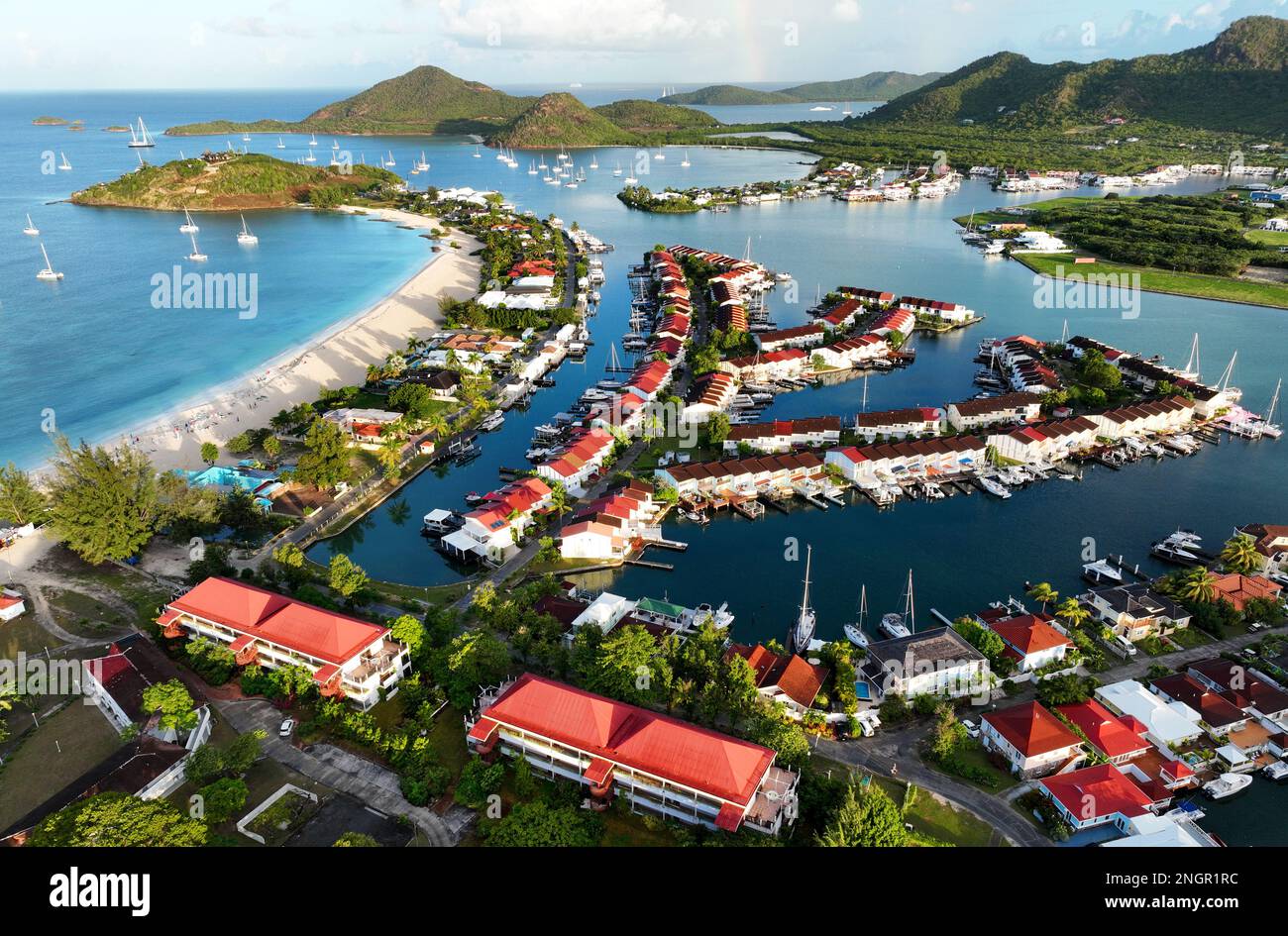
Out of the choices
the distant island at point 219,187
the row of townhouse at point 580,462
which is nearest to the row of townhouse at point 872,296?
the row of townhouse at point 580,462

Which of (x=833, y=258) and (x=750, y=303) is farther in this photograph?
(x=833, y=258)

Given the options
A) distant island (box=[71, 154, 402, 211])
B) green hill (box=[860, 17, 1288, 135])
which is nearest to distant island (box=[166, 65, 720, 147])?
green hill (box=[860, 17, 1288, 135])

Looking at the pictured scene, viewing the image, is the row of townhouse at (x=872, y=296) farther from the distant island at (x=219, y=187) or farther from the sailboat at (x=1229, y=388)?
→ the distant island at (x=219, y=187)

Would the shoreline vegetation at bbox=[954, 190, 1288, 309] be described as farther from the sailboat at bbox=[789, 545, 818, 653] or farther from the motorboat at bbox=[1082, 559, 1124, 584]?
the sailboat at bbox=[789, 545, 818, 653]

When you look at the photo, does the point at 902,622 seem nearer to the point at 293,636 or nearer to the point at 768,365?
the point at 293,636

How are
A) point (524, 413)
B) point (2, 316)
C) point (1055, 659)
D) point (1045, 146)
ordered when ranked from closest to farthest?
point (1055, 659) → point (524, 413) → point (2, 316) → point (1045, 146)
